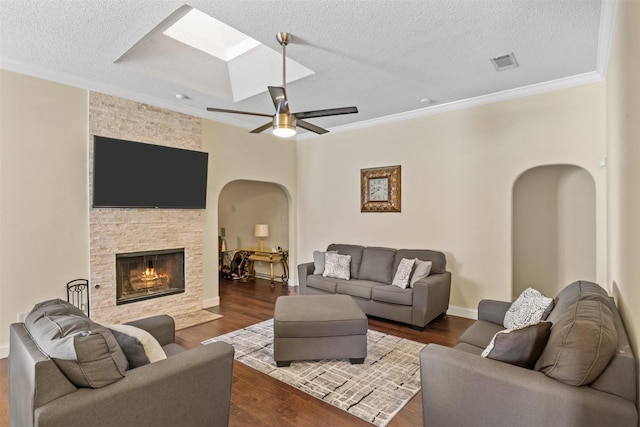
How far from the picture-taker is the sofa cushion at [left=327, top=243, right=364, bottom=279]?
5.12 m

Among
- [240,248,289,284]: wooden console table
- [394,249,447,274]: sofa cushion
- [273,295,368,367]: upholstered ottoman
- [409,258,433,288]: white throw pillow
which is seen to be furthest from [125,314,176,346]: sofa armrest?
[240,248,289,284]: wooden console table

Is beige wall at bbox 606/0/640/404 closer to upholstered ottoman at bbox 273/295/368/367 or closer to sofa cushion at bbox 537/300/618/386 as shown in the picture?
sofa cushion at bbox 537/300/618/386

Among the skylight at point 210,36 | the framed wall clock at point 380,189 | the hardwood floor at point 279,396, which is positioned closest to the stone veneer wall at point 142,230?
the hardwood floor at point 279,396

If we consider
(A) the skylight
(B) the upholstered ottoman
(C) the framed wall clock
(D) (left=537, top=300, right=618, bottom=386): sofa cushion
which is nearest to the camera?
(D) (left=537, top=300, right=618, bottom=386): sofa cushion

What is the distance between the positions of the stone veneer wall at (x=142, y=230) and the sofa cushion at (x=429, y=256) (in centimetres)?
295

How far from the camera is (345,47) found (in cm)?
305

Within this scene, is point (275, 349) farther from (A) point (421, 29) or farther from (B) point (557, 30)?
(B) point (557, 30)

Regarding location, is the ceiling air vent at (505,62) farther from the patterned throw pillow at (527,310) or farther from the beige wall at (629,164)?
the patterned throw pillow at (527,310)

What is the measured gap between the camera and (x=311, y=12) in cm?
251

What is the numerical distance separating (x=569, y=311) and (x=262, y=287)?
17.7 ft

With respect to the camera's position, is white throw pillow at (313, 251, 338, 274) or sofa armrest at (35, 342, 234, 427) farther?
white throw pillow at (313, 251, 338, 274)

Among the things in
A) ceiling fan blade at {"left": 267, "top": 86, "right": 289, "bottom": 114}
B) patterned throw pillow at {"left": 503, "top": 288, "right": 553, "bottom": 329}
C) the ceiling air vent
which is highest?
the ceiling air vent

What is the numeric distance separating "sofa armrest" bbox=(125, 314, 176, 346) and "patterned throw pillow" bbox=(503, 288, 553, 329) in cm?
273

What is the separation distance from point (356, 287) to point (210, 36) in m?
3.69
